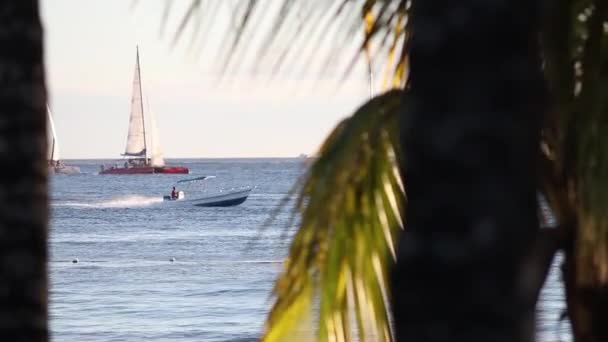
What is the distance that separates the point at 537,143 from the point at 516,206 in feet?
0.46

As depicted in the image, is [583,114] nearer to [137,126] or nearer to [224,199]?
[224,199]

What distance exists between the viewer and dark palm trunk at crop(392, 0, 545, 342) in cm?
225

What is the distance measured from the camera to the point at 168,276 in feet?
128

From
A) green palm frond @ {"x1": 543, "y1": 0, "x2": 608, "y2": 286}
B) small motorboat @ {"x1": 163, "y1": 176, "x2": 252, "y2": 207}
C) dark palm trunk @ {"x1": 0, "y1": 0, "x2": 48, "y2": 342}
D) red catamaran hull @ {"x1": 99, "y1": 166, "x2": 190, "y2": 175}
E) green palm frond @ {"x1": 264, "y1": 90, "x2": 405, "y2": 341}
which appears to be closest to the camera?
dark palm trunk @ {"x1": 0, "y1": 0, "x2": 48, "y2": 342}

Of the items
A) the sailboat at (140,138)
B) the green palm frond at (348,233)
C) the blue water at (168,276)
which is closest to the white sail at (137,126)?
the sailboat at (140,138)

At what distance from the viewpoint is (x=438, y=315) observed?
228 centimetres

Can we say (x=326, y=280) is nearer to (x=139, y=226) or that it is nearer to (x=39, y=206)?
(x=39, y=206)

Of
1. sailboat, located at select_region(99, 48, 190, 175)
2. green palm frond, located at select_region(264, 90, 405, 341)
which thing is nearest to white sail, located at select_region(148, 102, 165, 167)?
sailboat, located at select_region(99, 48, 190, 175)

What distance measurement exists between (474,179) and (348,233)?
178cm

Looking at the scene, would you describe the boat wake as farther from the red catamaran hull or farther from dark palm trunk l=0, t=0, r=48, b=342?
dark palm trunk l=0, t=0, r=48, b=342

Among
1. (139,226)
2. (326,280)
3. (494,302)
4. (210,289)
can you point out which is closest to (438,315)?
(494,302)

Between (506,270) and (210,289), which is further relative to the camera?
(210,289)

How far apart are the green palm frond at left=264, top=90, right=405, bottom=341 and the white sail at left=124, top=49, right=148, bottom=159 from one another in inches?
3274

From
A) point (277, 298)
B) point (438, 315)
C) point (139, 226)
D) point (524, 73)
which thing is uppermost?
point (524, 73)
